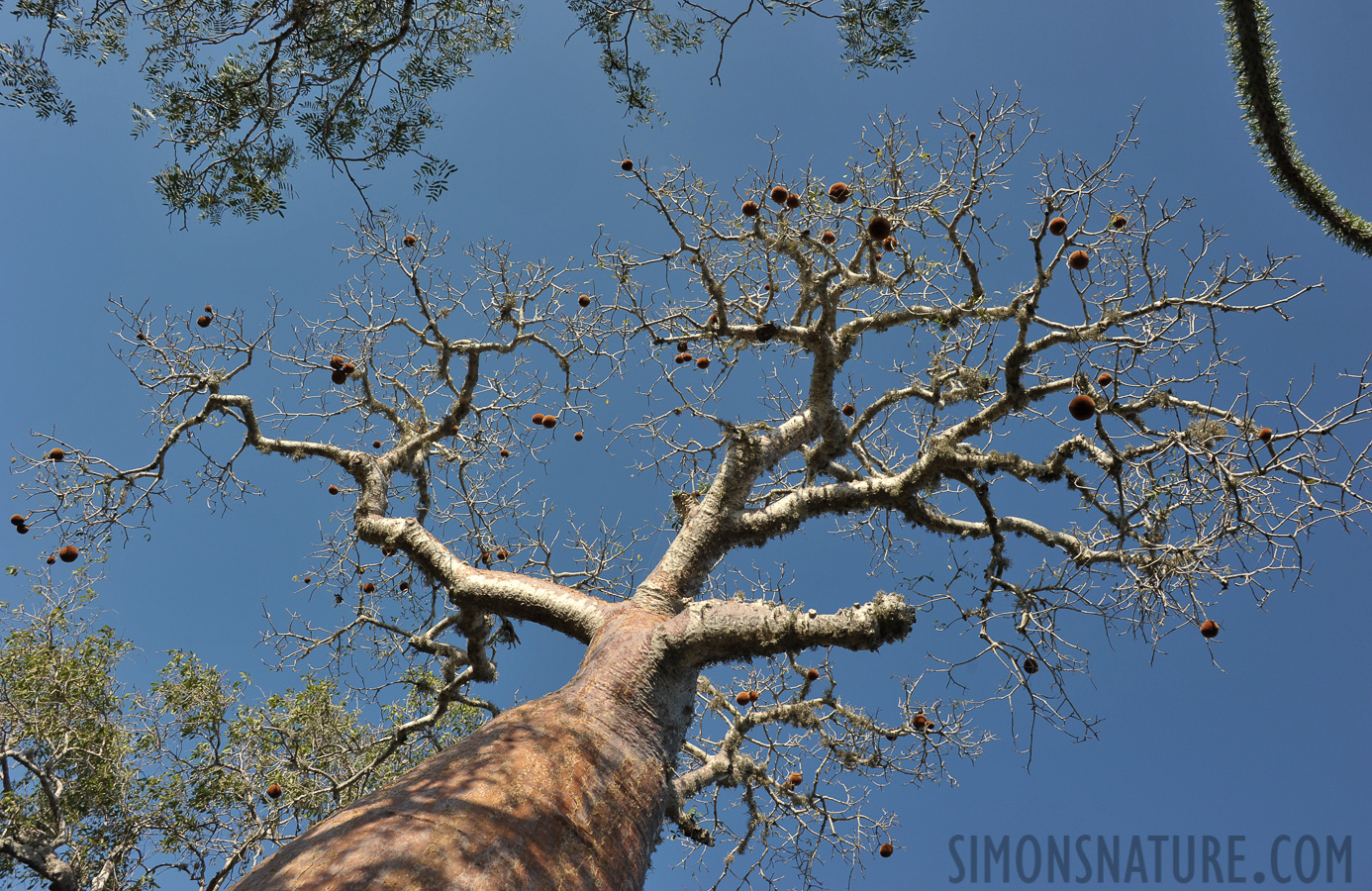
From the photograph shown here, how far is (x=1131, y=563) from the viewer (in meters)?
4.51

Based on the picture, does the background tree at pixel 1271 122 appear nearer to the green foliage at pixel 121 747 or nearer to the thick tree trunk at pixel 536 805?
the thick tree trunk at pixel 536 805

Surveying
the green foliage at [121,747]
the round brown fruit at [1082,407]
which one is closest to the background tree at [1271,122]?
the round brown fruit at [1082,407]

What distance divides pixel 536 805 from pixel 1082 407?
319 cm

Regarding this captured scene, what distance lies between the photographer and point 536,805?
2535 mm

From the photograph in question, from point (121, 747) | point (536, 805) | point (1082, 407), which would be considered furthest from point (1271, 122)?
point (121, 747)

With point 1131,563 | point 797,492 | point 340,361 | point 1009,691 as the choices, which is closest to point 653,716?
point 797,492

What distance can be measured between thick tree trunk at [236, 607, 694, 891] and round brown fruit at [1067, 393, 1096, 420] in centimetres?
248

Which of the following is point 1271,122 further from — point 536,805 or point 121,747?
point 121,747

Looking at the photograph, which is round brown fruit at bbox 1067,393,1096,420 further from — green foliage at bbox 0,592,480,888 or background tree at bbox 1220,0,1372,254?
green foliage at bbox 0,592,480,888

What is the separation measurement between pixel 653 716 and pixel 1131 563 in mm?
3276

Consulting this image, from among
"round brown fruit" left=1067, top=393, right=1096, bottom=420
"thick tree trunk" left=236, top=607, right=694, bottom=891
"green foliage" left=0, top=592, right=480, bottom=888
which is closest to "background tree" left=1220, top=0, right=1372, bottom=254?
"round brown fruit" left=1067, top=393, right=1096, bottom=420

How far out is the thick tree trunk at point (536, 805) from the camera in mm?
2131

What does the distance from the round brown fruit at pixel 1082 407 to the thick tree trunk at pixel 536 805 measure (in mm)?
2475

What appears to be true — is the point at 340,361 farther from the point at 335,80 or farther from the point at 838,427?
the point at 838,427
